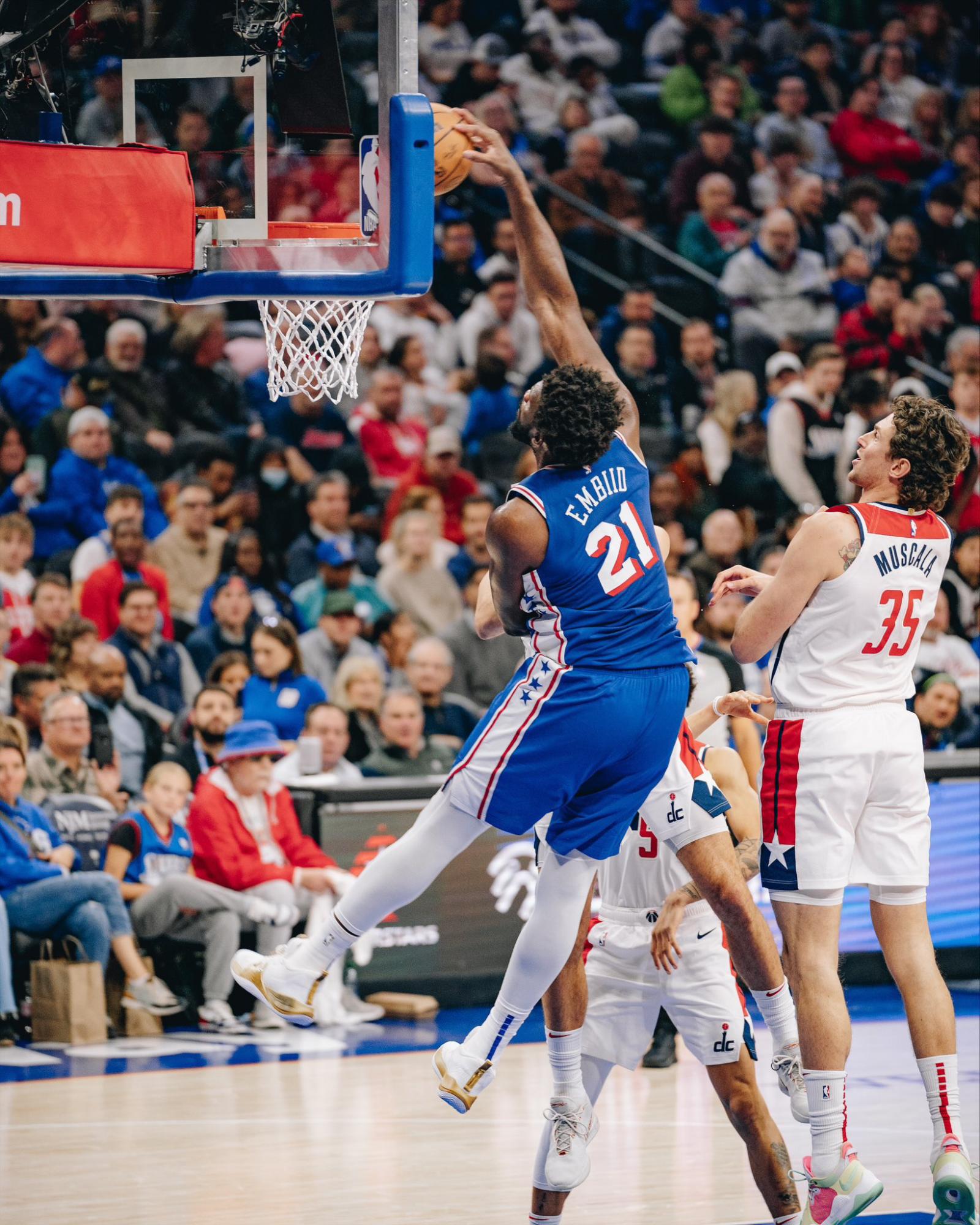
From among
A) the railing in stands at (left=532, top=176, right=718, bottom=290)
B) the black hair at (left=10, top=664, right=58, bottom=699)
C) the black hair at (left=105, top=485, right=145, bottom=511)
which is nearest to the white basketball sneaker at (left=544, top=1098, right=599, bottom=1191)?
the black hair at (left=10, top=664, right=58, bottom=699)

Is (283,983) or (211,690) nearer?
(283,983)

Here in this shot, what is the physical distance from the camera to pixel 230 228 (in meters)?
6.51

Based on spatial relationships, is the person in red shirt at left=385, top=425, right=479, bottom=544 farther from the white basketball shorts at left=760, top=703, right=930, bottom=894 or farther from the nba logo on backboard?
the white basketball shorts at left=760, top=703, right=930, bottom=894

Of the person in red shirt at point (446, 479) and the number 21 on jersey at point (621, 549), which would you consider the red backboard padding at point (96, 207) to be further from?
the person in red shirt at point (446, 479)

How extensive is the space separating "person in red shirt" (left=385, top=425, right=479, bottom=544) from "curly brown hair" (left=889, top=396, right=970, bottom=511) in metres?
7.22

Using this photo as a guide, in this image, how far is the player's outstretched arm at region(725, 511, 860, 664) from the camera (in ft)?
18.9

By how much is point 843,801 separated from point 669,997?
2.96ft

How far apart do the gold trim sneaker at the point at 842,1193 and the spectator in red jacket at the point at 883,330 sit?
10094 millimetres

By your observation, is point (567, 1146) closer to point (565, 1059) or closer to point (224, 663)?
point (565, 1059)

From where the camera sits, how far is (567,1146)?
5.78 meters

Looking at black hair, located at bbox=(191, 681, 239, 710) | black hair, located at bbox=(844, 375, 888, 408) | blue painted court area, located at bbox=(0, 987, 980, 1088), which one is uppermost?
black hair, located at bbox=(844, 375, 888, 408)

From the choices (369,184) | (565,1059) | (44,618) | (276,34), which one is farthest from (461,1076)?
(44,618)

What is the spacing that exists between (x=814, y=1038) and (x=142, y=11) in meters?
4.12

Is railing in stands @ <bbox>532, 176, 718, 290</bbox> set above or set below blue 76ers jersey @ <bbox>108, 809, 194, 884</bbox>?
above
